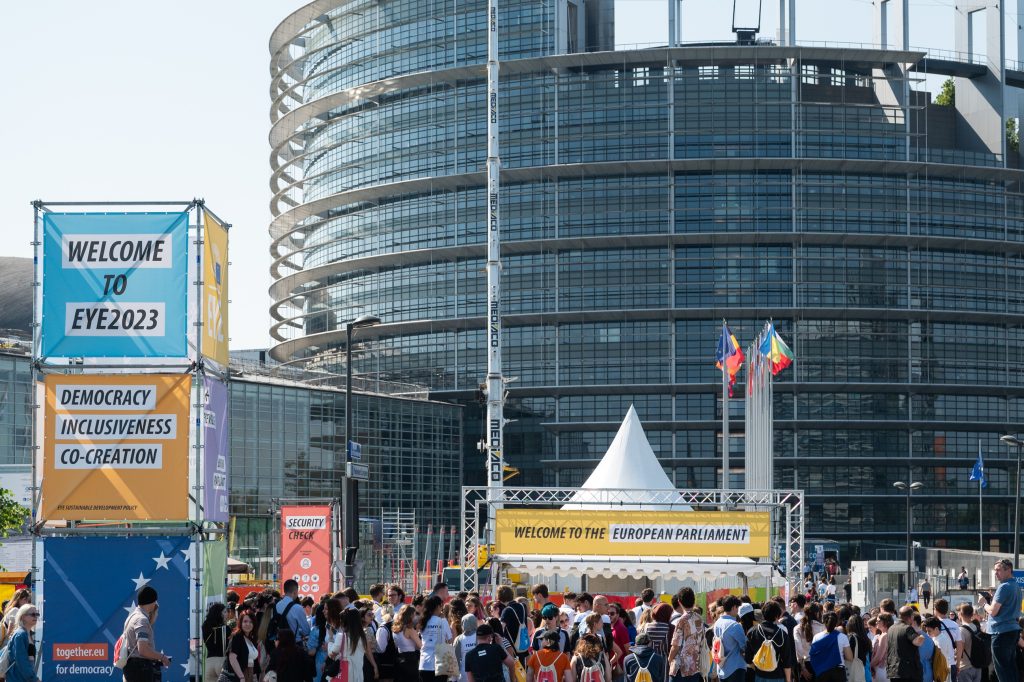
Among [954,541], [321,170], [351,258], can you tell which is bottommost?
[954,541]

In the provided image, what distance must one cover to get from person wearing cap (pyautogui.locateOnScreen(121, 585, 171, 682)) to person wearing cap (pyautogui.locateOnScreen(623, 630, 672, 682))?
5.17m

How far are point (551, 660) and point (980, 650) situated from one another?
7.46 m

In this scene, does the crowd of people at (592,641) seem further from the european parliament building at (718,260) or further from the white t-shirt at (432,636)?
the european parliament building at (718,260)

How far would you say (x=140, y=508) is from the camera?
16.5 m

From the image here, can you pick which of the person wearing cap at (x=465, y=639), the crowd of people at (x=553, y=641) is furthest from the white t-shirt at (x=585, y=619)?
the person wearing cap at (x=465, y=639)

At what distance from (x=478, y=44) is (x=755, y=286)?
2487 cm

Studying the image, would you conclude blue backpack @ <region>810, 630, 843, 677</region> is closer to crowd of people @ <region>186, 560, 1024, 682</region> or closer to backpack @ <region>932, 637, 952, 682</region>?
Answer: crowd of people @ <region>186, 560, 1024, 682</region>

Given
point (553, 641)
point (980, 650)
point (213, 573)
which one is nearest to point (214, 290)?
point (213, 573)

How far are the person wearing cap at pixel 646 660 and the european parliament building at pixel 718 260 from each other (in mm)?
74738

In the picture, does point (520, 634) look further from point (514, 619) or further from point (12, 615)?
point (12, 615)

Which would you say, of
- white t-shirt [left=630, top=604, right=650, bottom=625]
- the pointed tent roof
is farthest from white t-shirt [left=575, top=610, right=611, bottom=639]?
the pointed tent roof

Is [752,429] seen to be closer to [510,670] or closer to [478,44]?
[510,670]

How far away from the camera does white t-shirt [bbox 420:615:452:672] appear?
16328 millimetres

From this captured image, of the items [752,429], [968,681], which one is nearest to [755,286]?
[752,429]
